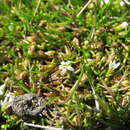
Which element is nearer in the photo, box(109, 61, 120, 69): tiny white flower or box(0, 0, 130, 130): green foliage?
box(0, 0, 130, 130): green foliage

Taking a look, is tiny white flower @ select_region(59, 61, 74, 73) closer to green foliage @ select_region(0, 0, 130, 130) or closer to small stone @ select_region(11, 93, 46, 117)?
green foliage @ select_region(0, 0, 130, 130)

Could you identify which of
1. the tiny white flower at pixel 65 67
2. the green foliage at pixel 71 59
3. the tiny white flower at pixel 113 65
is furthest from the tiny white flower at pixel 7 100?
the tiny white flower at pixel 113 65

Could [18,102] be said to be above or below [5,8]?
below

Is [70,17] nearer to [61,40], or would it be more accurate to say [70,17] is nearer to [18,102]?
[61,40]

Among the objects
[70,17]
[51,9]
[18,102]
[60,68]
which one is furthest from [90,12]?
[18,102]

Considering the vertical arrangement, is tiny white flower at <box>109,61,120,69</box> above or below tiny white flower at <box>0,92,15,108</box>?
above

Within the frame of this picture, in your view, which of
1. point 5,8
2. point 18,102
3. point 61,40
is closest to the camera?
point 18,102

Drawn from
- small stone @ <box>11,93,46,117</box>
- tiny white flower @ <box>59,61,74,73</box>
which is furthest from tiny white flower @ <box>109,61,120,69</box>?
small stone @ <box>11,93,46,117</box>

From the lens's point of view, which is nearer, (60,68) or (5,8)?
(60,68)

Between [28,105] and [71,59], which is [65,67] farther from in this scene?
[28,105]
